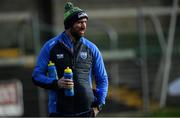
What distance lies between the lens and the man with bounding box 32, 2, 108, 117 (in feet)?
25.1

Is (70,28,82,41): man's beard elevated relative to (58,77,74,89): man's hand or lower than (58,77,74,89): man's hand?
elevated

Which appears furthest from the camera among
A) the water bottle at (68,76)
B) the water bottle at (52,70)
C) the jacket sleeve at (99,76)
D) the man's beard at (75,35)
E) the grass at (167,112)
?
the grass at (167,112)

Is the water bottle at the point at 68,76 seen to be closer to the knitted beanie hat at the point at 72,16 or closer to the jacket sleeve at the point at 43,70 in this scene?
the jacket sleeve at the point at 43,70

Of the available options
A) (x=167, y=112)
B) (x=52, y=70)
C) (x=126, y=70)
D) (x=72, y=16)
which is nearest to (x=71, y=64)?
(x=52, y=70)

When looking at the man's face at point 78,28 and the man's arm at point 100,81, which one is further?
the man's arm at point 100,81

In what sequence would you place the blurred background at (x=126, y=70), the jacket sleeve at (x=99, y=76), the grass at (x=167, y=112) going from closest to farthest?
the jacket sleeve at (x=99, y=76), the grass at (x=167, y=112), the blurred background at (x=126, y=70)

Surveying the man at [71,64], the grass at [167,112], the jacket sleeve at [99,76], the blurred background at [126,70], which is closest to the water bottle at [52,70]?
the man at [71,64]

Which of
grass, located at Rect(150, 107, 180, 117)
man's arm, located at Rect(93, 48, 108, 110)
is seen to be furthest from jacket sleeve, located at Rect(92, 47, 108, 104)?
grass, located at Rect(150, 107, 180, 117)

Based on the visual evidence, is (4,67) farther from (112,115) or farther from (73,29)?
(73,29)

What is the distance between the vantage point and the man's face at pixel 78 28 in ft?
25.0

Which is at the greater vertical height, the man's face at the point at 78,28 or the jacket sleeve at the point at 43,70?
the man's face at the point at 78,28

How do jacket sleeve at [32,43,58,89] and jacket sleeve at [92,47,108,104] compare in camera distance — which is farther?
jacket sleeve at [92,47,108,104]

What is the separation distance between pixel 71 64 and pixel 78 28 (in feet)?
1.19

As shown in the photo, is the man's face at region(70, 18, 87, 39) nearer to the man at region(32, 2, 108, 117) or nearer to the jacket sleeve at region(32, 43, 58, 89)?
the man at region(32, 2, 108, 117)
